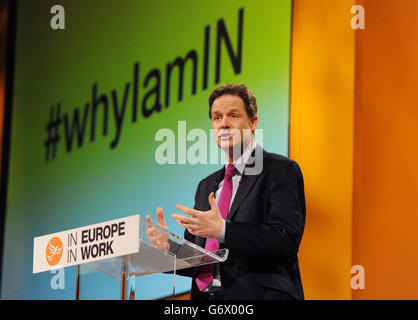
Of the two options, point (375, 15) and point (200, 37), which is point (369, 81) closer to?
point (375, 15)

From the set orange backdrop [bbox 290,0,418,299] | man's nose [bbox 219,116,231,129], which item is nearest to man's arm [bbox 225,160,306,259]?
man's nose [bbox 219,116,231,129]

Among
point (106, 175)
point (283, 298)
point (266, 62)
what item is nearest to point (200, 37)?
point (266, 62)

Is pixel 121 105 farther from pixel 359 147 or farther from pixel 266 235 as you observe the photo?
pixel 266 235

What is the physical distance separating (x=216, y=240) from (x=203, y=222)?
32 centimetres

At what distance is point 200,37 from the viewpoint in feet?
14.0

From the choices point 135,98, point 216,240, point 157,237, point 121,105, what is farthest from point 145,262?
point 121,105

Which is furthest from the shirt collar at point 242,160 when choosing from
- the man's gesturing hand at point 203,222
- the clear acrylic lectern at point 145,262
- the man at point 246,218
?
the clear acrylic lectern at point 145,262

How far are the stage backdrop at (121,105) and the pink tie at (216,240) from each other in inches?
8.5

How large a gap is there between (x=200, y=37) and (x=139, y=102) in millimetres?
758

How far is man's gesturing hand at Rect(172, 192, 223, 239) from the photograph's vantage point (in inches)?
97.0

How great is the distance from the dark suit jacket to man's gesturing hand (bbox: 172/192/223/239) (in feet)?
0.19

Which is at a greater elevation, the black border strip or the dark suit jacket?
the black border strip

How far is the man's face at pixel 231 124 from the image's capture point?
3033 mm

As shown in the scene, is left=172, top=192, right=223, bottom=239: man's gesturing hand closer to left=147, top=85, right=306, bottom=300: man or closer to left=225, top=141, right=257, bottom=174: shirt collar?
left=147, top=85, right=306, bottom=300: man
